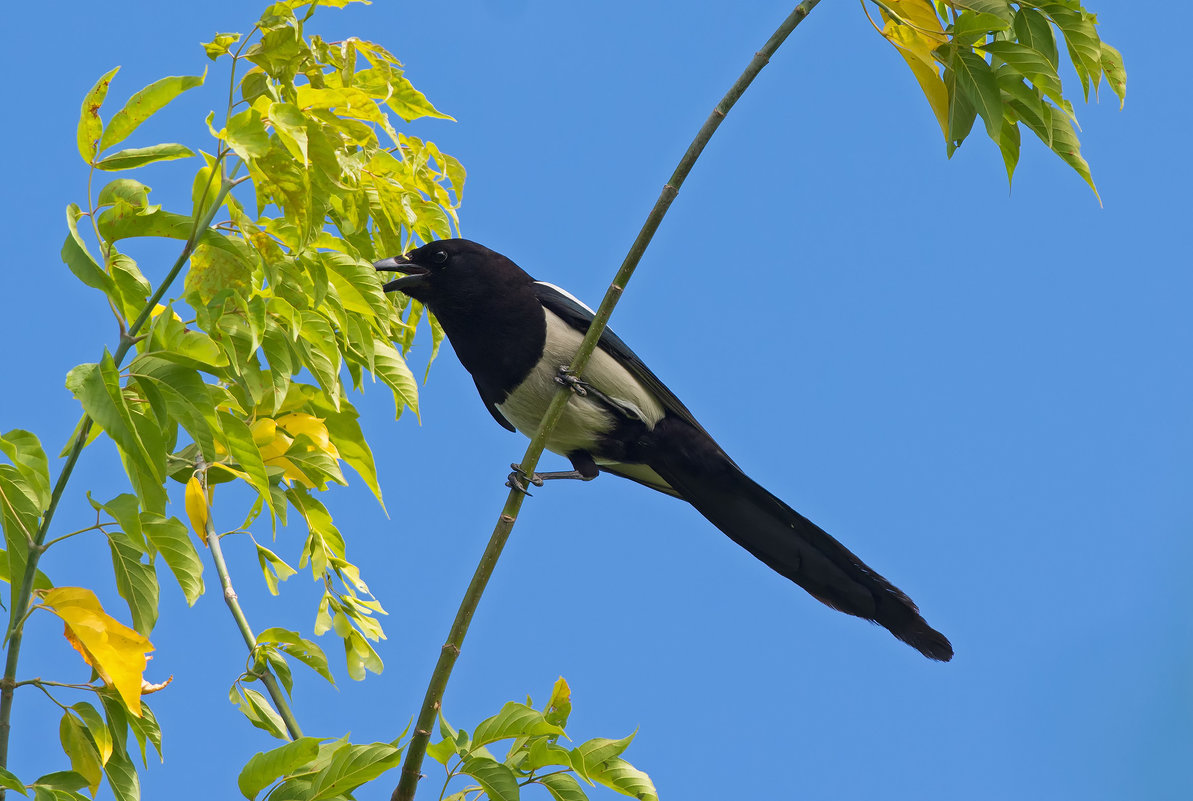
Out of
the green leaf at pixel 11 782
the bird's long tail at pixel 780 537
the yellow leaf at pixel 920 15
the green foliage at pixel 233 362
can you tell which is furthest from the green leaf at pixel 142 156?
the bird's long tail at pixel 780 537

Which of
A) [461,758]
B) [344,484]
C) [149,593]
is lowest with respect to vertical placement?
[461,758]

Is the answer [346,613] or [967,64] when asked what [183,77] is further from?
[967,64]

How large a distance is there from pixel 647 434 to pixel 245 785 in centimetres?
197

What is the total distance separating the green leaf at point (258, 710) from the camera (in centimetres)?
214

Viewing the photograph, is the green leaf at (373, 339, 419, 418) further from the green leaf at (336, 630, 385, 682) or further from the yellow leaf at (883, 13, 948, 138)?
the yellow leaf at (883, 13, 948, 138)

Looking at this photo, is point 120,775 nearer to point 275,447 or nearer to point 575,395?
point 275,447

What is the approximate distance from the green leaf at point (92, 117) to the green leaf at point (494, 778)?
1239 mm

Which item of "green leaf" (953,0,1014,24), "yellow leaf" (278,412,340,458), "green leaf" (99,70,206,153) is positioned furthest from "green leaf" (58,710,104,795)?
"green leaf" (953,0,1014,24)

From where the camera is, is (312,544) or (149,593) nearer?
(149,593)

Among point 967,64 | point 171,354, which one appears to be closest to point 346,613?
point 171,354

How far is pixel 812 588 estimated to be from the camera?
3213mm

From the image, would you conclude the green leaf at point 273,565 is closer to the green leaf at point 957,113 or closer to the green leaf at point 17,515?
the green leaf at point 17,515

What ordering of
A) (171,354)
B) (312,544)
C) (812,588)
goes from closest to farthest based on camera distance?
1. (171,354)
2. (312,544)
3. (812,588)

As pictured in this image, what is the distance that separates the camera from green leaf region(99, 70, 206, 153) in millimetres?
1733
